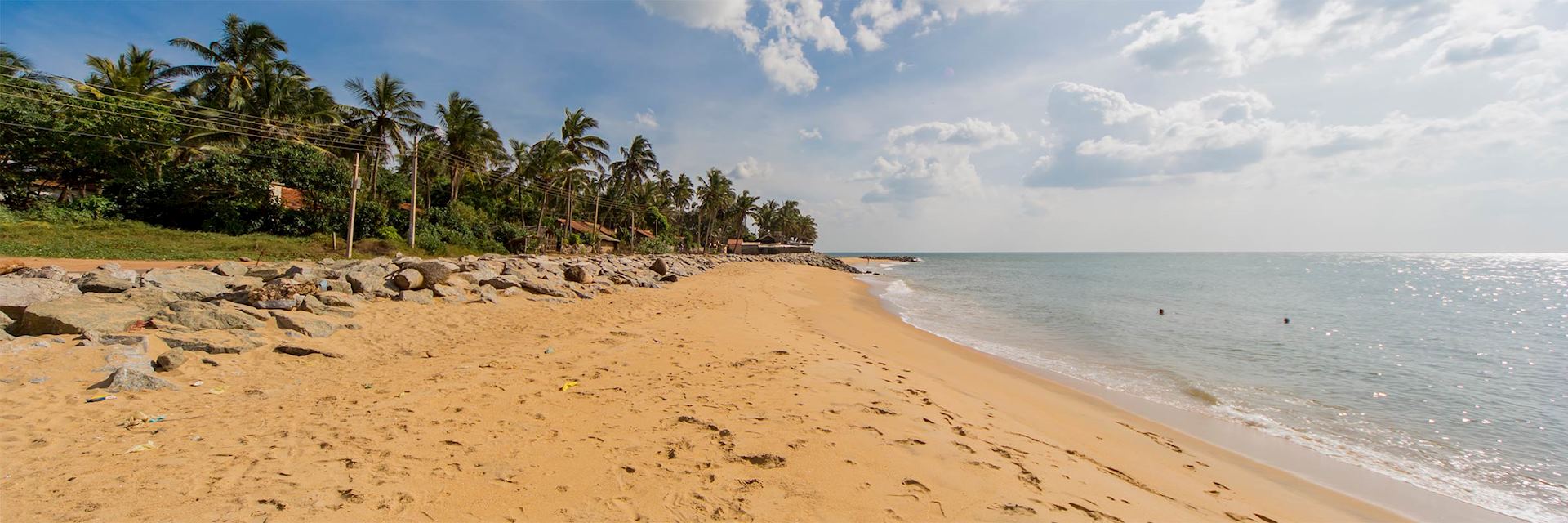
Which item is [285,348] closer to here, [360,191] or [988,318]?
[988,318]

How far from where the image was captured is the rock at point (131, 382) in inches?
182

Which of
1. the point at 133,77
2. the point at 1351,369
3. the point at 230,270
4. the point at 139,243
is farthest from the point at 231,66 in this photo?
the point at 1351,369

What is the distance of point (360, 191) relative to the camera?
27859 mm

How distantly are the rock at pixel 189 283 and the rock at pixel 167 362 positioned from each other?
11.0ft

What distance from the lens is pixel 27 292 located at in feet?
21.2

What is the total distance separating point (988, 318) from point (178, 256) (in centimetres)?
2626

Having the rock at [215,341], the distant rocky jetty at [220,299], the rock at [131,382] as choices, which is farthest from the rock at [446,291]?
the rock at [131,382]

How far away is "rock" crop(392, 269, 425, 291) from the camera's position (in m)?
10.6

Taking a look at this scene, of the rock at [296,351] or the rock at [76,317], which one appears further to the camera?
the rock at [296,351]

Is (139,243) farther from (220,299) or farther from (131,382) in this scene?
(131,382)

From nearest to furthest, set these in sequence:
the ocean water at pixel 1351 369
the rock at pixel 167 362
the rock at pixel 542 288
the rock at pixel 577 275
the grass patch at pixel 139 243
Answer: the rock at pixel 167 362 → the ocean water at pixel 1351 369 → the rock at pixel 542 288 → the rock at pixel 577 275 → the grass patch at pixel 139 243

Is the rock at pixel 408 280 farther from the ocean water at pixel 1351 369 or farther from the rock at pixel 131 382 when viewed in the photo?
the ocean water at pixel 1351 369

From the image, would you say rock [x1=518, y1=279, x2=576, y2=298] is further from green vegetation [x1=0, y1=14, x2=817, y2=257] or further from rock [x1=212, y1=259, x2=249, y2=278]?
green vegetation [x1=0, y1=14, x2=817, y2=257]

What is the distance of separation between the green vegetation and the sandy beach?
60.2 ft
